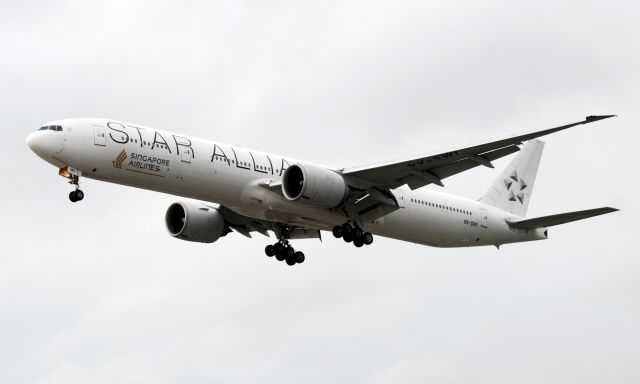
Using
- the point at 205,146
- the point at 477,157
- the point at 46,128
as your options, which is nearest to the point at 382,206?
the point at 477,157

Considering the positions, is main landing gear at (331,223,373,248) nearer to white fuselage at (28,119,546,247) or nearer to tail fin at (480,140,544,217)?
white fuselage at (28,119,546,247)

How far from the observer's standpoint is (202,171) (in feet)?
137

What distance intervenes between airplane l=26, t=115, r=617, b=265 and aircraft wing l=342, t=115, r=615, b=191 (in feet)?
0.12

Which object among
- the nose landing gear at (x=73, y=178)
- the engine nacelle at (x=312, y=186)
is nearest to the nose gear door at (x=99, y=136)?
the nose landing gear at (x=73, y=178)

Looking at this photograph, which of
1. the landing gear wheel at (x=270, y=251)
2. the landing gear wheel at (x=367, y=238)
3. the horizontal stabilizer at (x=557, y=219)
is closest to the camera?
the horizontal stabilizer at (x=557, y=219)

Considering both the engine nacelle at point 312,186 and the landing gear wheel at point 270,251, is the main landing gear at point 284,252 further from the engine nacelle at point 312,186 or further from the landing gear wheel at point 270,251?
the engine nacelle at point 312,186

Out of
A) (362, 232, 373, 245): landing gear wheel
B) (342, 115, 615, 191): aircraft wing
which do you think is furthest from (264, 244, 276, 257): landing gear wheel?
(342, 115, 615, 191): aircraft wing

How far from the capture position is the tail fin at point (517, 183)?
52625mm

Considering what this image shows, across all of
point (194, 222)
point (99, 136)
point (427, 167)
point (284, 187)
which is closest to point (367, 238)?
point (427, 167)

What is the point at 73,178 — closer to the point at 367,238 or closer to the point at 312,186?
the point at 312,186

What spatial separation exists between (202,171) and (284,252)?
8378mm

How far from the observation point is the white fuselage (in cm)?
4028

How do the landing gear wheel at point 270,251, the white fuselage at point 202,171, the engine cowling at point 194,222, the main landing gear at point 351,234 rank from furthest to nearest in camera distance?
the landing gear wheel at point 270,251
the engine cowling at point 194,222
the main landing gear at point 351,234
the white fuselage at point 202,171

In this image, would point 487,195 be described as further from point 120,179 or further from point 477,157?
point 120,179
